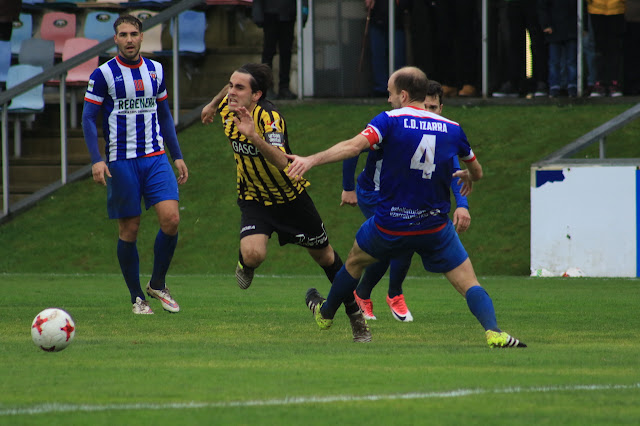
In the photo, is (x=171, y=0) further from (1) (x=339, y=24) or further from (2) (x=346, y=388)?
(2) (x=346, y=388)

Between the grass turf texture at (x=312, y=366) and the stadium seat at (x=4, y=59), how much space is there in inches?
394

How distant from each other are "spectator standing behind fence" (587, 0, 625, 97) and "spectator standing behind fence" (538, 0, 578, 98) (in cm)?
33

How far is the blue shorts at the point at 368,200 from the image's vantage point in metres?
9.69

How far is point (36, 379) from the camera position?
5926mm

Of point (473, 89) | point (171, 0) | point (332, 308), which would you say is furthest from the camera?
point (171, 0)

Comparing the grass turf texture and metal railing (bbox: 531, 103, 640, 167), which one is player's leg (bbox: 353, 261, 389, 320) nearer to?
the grass turf texture

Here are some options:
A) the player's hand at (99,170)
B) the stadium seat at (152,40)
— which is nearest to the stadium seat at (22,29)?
the stadium seat at (152,40)

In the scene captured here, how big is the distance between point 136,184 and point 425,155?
3.27 meters

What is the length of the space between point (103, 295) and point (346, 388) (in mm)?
6584

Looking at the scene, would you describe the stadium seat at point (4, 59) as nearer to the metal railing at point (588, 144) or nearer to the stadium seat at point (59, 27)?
the stadium seat at point (59, 27)

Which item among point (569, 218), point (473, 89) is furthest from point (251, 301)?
point (473, 89)

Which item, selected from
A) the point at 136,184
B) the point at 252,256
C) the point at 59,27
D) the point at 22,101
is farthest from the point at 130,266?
the point at 59,27

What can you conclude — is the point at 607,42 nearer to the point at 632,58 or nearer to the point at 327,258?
the point at 632,58

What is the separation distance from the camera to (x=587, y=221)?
14852mm
